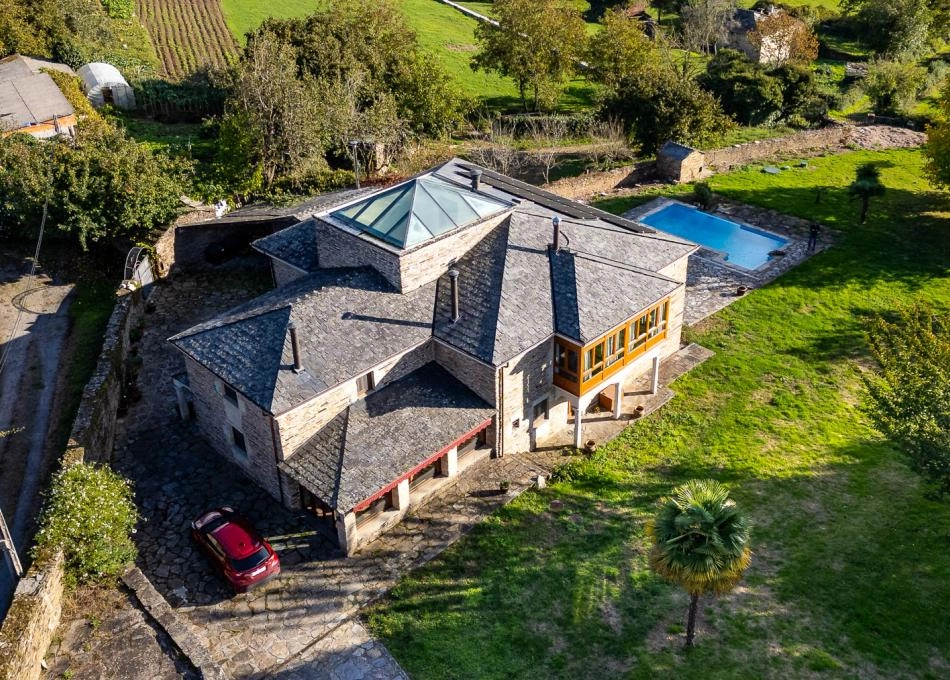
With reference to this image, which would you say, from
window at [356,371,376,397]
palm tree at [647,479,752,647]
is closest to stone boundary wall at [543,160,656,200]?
window at [356,371,376,397]

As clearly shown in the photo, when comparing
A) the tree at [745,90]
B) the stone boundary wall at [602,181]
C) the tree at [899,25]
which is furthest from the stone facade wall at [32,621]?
the tree at [899,25]

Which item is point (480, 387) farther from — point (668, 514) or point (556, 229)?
point (668, 514)

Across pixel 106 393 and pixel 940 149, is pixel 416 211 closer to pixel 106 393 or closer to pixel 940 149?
pixel 106 393

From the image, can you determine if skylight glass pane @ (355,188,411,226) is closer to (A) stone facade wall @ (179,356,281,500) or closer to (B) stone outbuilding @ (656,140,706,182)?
(A) stone facade wall @ (179,356,281,500)

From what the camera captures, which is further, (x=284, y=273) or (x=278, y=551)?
(x=284, y=273)

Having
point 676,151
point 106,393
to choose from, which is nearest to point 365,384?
point 106,393

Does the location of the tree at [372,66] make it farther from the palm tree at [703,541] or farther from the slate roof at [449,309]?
the palm tree at [703,541]
